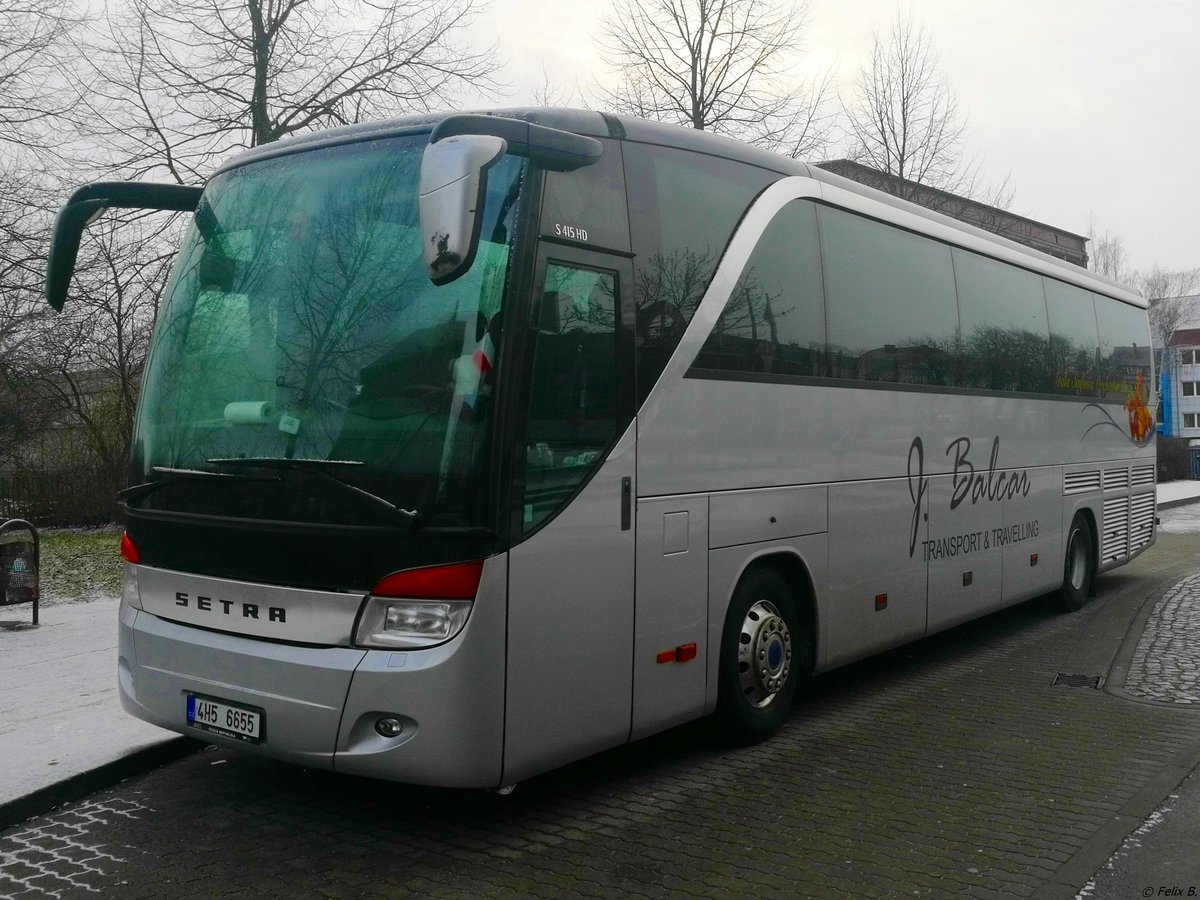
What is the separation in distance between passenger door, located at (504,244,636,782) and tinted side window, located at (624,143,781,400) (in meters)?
0.18

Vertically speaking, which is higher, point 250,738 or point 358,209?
point 358,209

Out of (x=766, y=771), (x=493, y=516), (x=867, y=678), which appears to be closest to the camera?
(x=493, y=516)

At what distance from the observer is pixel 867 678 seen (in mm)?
8742

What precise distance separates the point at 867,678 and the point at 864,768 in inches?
101

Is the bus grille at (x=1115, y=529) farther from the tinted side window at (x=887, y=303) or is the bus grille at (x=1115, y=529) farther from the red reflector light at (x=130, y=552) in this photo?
the red reflector light at (x=130, y=552)

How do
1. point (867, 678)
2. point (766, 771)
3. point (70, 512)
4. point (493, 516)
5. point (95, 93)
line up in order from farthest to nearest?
point (70, 512), point (95, 93), point (867, 678), point (766, 771), point (493, 516)

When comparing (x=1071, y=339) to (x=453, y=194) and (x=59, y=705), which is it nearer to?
(x=453, y=194)

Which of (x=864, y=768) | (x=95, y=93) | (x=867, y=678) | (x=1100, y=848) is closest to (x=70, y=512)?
(x=95, y=93)

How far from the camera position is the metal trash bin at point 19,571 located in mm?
9969

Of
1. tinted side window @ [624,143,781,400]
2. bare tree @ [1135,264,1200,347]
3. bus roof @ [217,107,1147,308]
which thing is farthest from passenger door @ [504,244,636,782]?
bare tree @ [1135,264,1200,347]

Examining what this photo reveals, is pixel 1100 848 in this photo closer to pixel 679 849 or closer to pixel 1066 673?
pixel 679 849

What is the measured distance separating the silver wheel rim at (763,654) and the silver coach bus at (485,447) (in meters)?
Answer: 0.02

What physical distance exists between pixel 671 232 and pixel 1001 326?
5.22 metres

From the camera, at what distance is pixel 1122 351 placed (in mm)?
13562
